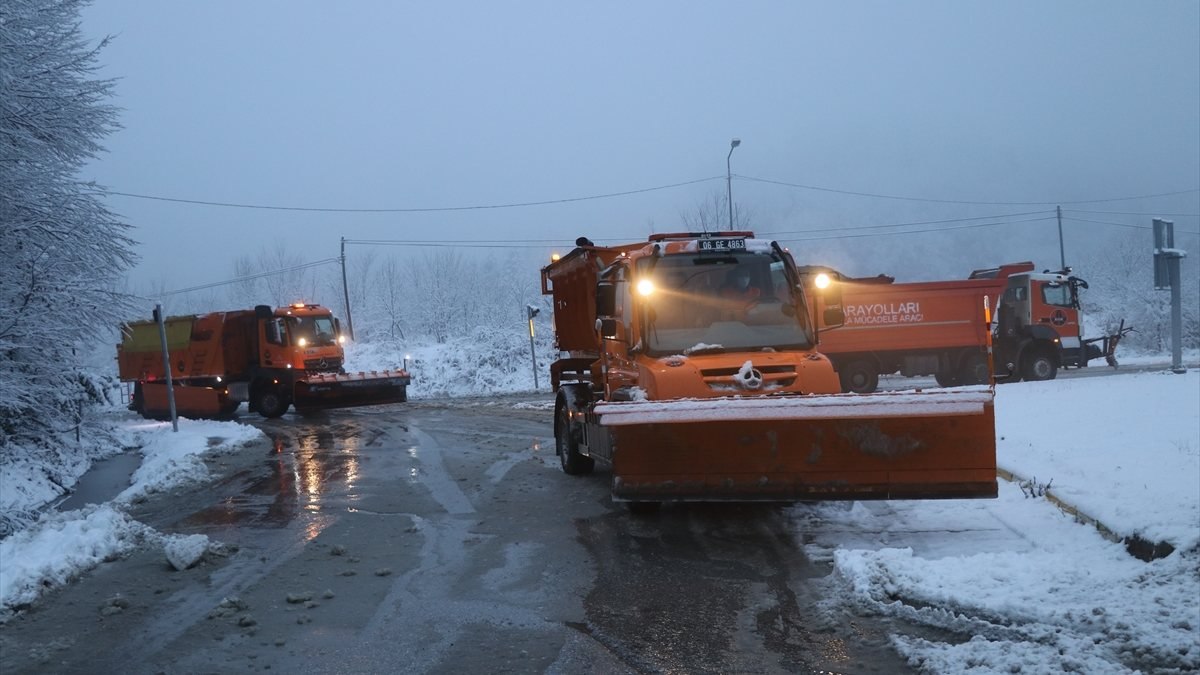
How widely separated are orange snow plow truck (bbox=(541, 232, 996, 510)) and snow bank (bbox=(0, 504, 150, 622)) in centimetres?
436

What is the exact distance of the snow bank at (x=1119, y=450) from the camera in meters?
7.00

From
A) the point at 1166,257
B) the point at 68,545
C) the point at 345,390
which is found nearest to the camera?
the point at 68,545

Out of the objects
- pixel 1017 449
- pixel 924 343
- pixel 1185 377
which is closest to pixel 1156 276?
pixel 1185 377

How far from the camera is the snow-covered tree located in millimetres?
12844

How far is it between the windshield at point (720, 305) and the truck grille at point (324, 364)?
1947cm

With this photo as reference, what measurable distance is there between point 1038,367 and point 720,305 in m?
19.1

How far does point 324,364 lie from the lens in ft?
87.6

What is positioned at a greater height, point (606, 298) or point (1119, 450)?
point (606, 298)

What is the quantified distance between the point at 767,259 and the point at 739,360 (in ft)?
5.28

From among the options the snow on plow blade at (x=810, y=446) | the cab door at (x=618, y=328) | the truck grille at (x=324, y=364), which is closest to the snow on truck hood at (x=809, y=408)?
the snow on plow blade at (x=810, y=446)

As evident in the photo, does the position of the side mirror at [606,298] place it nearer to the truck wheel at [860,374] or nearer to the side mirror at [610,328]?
the side mirror at [610,328]

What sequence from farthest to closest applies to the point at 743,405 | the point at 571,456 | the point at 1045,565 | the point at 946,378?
the point at 946,378 < the point at 571,456 < the point at 743,405 < the point at 1045,565

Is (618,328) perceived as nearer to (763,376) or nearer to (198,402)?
(763,376)

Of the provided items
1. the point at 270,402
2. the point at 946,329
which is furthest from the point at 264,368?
the point at 946,329
